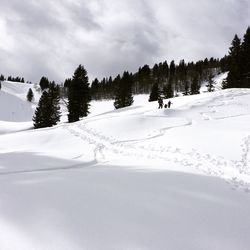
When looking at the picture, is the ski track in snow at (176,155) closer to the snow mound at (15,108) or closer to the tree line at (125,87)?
the tree line at (125,87)

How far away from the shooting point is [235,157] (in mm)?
13562

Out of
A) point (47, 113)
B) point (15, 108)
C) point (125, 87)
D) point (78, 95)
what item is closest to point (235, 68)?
point (125, 87)

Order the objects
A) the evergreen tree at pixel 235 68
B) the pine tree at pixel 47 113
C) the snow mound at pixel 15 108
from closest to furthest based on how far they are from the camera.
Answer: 1. the pine tree at pixel 47 113
2. the evergreen tree at pixel 235 68
3. the snow mound at pixel 15 108

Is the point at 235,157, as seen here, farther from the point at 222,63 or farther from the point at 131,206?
the point at 222,63

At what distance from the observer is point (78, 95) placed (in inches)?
1702

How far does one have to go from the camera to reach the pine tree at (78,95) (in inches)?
1676

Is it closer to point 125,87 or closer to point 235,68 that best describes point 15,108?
point 125,87

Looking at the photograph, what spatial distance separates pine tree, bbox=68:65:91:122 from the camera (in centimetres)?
4256

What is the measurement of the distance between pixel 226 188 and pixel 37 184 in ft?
19.4

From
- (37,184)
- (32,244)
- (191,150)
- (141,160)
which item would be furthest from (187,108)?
(32,244)

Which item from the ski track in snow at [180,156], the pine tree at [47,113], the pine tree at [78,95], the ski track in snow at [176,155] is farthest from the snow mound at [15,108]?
the ski track in snow at [180,156]

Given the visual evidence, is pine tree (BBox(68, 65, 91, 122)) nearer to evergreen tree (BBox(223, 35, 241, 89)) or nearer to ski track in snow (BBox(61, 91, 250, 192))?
ski track in snow (BBox(61, 91, 250, 192))

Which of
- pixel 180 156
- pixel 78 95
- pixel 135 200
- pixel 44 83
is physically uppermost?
pixel 44 83

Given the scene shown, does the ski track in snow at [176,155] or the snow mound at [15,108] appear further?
the snow mound at [15,108]
